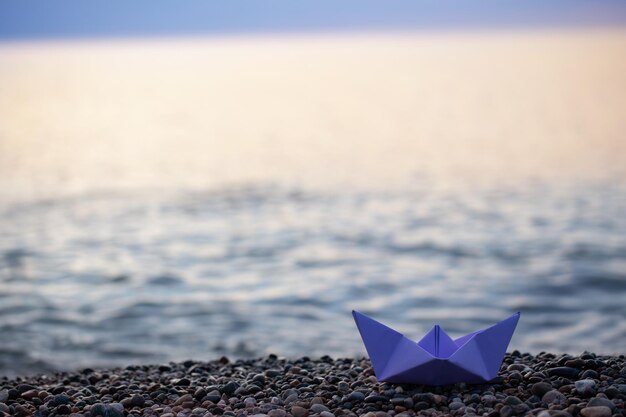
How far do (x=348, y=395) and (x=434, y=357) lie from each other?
0.54m

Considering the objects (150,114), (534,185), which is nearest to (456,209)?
(534,185)

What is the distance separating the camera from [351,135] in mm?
28156

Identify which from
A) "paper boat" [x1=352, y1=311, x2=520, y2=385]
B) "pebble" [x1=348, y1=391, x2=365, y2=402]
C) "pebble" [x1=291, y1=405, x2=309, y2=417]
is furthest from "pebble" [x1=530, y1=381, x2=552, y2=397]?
"pebble" [x1=291, y1=405, x2=309, y2=417]

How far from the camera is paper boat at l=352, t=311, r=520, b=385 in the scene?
15.8 ft

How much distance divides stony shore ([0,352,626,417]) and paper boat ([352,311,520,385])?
0.29 ft

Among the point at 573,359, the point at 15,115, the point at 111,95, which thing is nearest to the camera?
the point at 573,359

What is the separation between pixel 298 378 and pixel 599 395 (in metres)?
1.93

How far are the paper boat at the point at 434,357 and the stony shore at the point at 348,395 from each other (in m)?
0.09

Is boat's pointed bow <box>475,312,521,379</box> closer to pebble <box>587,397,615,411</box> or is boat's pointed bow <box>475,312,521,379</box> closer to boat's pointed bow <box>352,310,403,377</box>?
boat's pointed bow <box>352,310,403,377</box>

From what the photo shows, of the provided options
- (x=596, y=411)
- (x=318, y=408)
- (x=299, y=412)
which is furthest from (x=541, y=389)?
(x=299, y=412)

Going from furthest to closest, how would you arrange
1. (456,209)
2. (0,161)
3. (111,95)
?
(111,95)
(0,161)
(456,209)

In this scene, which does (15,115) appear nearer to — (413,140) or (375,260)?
(413,140)

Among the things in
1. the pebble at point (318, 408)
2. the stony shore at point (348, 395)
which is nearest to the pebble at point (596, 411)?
the stony shore at point (348, 395)

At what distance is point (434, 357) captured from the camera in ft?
15.7
